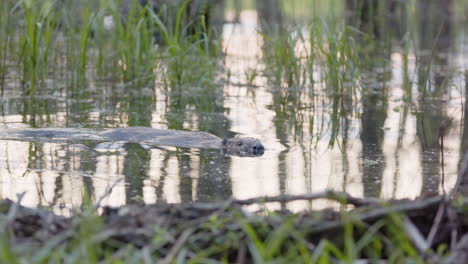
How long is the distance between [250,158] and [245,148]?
0.39 ft

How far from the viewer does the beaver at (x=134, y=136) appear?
4.09 m

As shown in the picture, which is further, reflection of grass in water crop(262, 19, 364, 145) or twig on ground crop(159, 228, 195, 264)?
reflection of grass in water crop(262, 19, 364, 145)

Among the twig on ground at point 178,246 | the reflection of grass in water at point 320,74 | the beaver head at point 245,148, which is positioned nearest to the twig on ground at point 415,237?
the twig on ground at point 178,246

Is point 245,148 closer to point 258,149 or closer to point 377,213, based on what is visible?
point 258,149

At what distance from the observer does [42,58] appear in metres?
5.31

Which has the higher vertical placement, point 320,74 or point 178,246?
point 320,74

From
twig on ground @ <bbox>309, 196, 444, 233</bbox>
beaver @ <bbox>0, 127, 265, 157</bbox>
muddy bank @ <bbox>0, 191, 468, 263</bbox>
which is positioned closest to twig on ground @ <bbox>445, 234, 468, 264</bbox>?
muddy bank @ <bbox>0, 191, 468, 263</bbox>

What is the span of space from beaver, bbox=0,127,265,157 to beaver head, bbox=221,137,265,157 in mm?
22

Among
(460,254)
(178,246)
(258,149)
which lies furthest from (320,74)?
(178,246)

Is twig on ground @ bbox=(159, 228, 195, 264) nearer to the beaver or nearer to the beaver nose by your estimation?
the beaver nose

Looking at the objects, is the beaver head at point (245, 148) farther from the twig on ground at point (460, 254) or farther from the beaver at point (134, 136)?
the twig on ground at point (460, 254)

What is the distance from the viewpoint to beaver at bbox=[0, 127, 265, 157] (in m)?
4.09

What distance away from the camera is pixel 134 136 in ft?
13.7

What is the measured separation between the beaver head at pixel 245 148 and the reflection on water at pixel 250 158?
7cm
